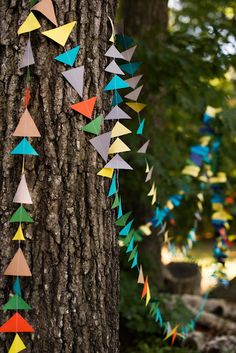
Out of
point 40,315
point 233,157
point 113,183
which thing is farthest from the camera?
point 233,157

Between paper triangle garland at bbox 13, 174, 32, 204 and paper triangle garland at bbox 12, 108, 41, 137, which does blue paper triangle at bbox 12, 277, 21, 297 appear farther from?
paper triangle garland at bbox 12, 108, 41, 137

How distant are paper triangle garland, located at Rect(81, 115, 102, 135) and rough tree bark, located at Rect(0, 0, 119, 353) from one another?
33 millimetres

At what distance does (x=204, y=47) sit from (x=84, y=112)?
6.56ft

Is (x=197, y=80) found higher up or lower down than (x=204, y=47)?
lower down

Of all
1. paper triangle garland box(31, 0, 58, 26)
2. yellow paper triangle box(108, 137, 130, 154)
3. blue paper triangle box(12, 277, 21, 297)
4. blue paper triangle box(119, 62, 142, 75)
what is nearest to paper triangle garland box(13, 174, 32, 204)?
blue paper triangle box(12, 277, 21, 297)

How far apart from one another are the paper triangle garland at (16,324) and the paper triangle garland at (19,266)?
0.18m

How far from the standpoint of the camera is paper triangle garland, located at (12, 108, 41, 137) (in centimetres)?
211

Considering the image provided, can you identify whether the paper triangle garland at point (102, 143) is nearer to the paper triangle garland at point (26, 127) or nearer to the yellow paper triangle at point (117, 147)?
the yellow paper triangle at point (117, 147)

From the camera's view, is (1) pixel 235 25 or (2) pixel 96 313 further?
(1) pixel 235 25

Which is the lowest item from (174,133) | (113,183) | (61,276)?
(61,276)

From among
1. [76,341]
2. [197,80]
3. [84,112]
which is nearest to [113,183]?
[84,112]

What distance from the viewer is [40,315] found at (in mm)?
2182

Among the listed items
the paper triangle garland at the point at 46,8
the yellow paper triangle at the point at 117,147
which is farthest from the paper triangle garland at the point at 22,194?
the paper triangle garland at the point at 46,8

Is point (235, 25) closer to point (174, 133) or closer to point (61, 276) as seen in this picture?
point (174, 133)
